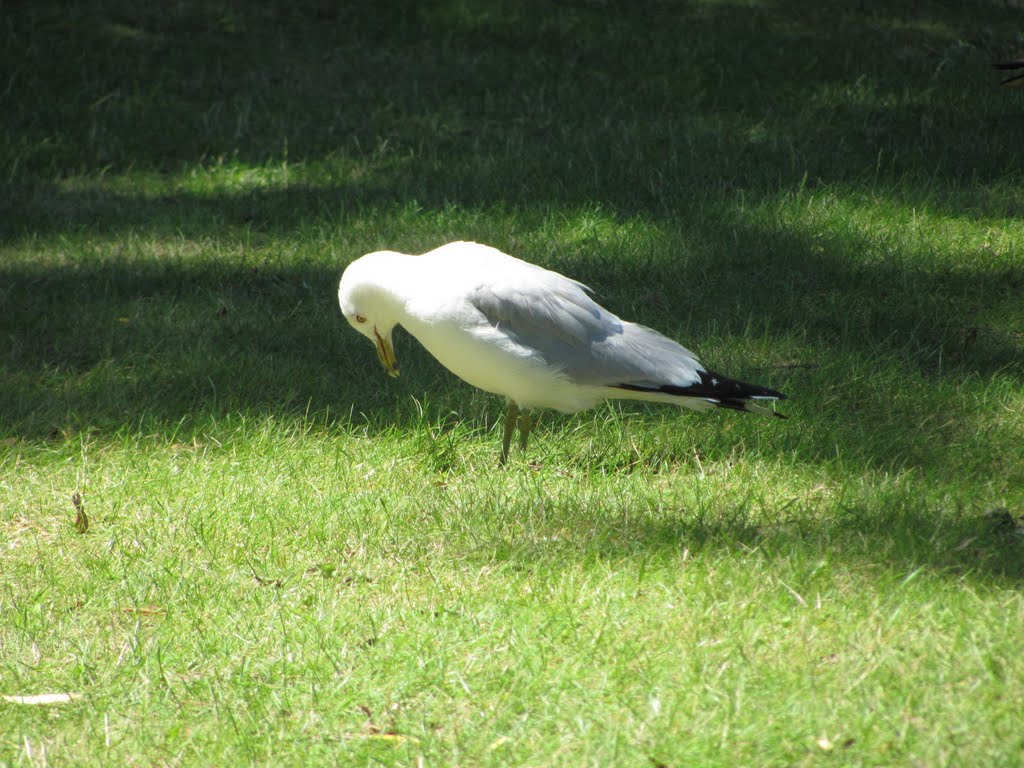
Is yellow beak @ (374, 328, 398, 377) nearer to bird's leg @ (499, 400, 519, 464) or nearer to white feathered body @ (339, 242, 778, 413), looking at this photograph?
white feathered body @ (339, 242, 778, 413)

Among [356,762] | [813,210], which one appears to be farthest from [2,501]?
[813,210]

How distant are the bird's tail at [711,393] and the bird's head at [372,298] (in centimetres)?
87

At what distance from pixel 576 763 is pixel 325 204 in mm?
4805

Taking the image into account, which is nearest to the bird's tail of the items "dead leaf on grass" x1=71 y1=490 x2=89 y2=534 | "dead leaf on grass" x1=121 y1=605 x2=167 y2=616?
"dead leaf on grass" x1=121 y1=605 x2=167 y2=616

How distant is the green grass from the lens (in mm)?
2939

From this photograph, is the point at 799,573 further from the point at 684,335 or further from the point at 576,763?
the point at 684,335

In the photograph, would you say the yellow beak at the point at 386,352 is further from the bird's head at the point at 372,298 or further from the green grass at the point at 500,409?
the green grass at the point at 500,409

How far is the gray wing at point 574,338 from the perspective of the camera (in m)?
4.07

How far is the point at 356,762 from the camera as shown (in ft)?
9.18

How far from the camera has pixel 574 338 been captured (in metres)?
4.16

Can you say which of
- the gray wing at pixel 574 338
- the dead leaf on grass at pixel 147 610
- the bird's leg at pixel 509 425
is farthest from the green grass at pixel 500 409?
the gray wing at pixel 574 338

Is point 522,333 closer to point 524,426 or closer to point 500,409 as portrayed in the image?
point 524,426

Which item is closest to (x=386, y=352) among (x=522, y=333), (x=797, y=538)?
(x=522, y=333)

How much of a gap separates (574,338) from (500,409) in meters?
0.83
